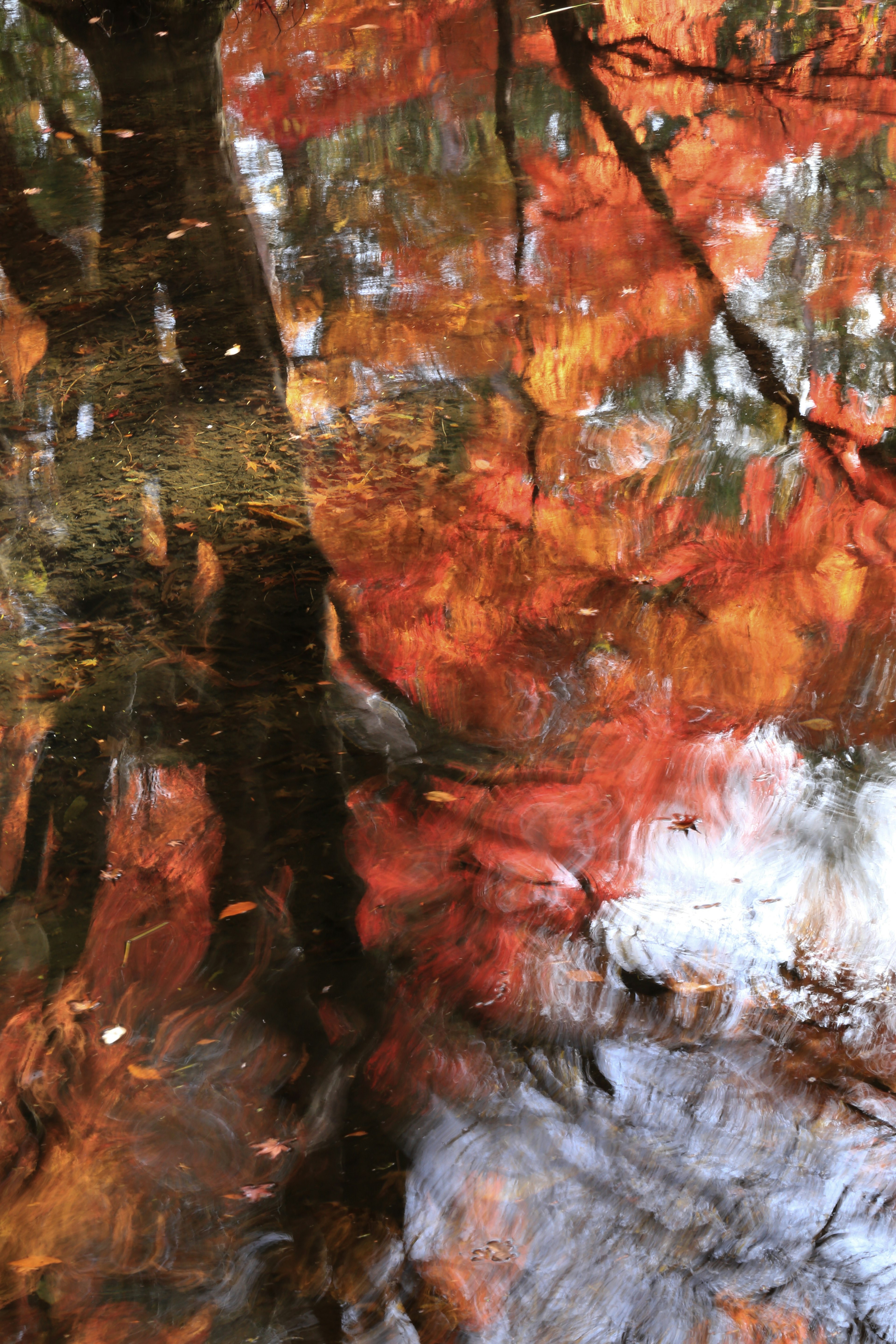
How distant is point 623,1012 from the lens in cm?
198

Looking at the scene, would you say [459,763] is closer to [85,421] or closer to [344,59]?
[85,421]

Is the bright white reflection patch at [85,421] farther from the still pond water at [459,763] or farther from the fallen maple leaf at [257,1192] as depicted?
the fallen maple leaf at [257,1192]

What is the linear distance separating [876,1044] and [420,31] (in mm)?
7358

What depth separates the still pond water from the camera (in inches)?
67.2

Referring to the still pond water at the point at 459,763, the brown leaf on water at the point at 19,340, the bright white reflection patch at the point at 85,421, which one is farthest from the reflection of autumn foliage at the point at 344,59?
the bright white reflection patch at the point at 85,421

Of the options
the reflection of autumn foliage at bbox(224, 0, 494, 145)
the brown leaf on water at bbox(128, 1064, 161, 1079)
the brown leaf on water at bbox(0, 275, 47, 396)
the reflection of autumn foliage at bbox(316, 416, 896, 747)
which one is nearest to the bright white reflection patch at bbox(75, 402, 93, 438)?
the brown leaf on water at bbox(0, 275, 47, 396)

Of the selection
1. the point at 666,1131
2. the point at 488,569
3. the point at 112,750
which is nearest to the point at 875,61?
the point at 488,569

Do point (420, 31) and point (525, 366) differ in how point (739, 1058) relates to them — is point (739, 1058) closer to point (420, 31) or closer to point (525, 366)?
point (525, 366)

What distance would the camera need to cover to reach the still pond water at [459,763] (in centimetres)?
171

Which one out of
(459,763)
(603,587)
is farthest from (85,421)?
(459,763)

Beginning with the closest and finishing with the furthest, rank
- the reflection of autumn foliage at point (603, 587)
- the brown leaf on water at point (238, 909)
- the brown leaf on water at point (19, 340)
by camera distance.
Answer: the brown leaf on water at point (238, 909)
the reflection of autumn foliage at point (603, 587)
the brown leaf on water at point (19, 340)

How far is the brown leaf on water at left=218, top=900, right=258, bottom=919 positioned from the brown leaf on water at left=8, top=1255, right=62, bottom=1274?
2.30ft

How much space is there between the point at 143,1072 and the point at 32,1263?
1.16 feet

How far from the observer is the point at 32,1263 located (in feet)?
5.63
